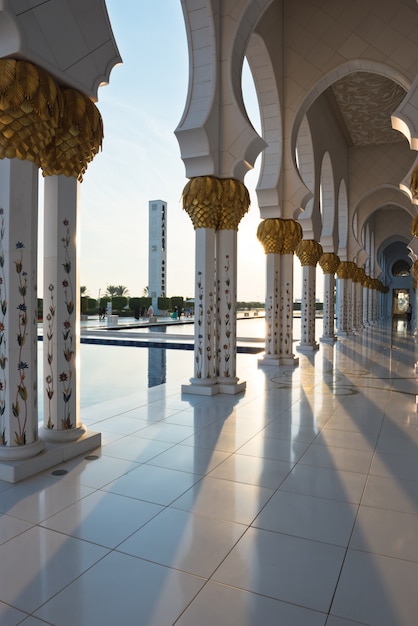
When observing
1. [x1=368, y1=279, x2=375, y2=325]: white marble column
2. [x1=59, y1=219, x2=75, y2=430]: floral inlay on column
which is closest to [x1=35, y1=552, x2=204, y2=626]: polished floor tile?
[x1=59, y1=219, x2=75, y2=430]: floral inlay on column

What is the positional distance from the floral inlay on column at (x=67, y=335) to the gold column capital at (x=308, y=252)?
7333mm

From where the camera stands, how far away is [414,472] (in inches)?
107

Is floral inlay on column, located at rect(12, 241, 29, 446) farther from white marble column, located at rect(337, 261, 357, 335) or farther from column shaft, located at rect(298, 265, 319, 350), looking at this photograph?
white marble column, located at rect(337, 261, 357, 335)

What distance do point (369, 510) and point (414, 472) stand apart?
26.9 inches

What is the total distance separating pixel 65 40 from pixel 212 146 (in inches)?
89.7

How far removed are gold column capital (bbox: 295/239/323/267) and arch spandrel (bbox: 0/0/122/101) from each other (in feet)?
23.5

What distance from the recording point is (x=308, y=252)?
9.77 metres

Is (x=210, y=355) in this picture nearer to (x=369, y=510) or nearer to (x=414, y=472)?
(x=414, y=472)

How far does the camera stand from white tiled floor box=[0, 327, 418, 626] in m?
1.50

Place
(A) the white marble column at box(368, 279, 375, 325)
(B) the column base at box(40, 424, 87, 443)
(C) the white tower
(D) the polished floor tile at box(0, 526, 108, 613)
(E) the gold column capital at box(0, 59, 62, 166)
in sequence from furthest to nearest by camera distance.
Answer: (C) the white tower, (A) the white marble column at box(368, 279, 375, 325), (B) the column base at box(40, 424, 87, 443), (E) the gold column capital at box(0, 59, 62, 166), (D) the polished floor tile at box(0, 526, 108, 613)

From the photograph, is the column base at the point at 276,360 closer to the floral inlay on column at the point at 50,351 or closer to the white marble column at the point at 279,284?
the white marble column at the point at 279,284

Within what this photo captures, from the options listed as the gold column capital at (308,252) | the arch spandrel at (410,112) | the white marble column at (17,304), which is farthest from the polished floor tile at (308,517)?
the gold column capital at (308,252)

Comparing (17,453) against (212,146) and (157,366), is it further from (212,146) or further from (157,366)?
(157,366)

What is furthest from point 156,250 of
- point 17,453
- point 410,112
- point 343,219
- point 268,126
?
point 17,453
